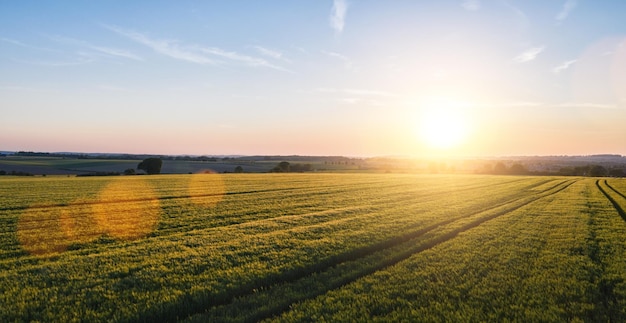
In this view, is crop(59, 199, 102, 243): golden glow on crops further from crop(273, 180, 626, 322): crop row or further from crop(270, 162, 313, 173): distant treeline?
crop(270, 162, 313, 173): distant treeline

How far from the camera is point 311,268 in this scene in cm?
1268

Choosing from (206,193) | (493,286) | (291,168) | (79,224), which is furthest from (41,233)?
(291,168)

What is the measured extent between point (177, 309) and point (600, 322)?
1005 cm

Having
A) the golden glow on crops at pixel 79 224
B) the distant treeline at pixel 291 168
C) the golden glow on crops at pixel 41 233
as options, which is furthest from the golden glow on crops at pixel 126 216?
the distant treeline at pixel 291 168

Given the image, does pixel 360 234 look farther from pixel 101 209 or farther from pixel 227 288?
pixel 101 209

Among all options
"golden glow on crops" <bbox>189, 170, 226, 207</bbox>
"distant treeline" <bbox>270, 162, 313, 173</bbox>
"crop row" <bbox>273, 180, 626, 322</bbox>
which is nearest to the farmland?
"crop row" <bbox>273, 180, 626, 322</bbox>

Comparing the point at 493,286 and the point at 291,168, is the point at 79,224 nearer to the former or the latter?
the point at 493,286

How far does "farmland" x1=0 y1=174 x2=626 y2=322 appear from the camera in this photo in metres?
9.01

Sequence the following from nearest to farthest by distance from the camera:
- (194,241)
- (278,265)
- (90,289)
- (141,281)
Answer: (90,289) < (141,281) < (278,265) < (194,241)

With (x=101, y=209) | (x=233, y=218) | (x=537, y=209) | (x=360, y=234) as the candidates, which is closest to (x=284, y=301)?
(x=360, y=234)

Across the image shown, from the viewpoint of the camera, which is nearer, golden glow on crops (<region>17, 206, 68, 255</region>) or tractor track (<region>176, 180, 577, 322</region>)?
tractor track (<region>176, 180, 577, 322</region>)

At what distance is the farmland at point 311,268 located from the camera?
901 cm

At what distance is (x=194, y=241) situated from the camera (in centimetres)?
1625

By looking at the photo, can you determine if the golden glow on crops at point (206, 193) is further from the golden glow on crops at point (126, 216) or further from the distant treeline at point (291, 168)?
the distant treeline at point (291, 168)
